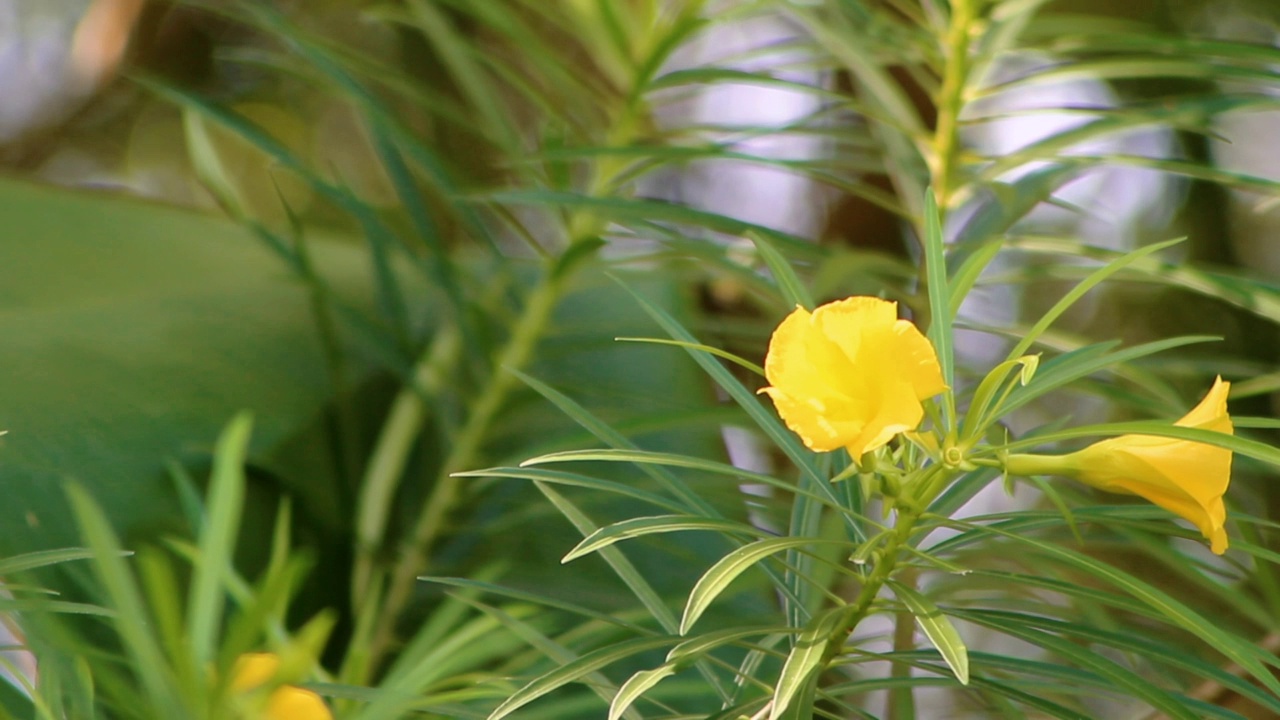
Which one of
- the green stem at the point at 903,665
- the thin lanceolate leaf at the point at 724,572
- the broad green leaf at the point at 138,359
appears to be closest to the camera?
the thin lanceolate leaf at the point at 724,572

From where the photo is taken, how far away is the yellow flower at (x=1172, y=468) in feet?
0.82

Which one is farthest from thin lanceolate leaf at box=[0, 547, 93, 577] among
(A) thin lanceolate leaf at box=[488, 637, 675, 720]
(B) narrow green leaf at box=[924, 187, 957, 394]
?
(B) narrow green leaf at box=[924, 187, 957, 394]

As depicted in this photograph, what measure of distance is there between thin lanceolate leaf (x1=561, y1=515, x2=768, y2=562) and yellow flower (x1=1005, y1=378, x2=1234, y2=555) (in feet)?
0.23

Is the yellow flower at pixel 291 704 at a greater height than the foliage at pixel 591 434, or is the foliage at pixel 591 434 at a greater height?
the foliage at pixel 591 434

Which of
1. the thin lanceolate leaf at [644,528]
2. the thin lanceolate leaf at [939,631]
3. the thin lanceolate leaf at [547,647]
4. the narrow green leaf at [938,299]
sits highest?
the narrow green leaf at [938,299]

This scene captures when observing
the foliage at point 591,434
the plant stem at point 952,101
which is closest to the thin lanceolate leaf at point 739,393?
the foliage at point 591,434

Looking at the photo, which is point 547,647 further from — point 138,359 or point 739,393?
point 138,359

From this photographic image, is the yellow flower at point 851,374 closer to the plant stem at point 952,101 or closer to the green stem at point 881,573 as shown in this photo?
the green stem at point 881,573

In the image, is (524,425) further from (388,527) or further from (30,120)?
(30,120)

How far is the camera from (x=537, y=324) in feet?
1.90

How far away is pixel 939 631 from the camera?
0.25 meters

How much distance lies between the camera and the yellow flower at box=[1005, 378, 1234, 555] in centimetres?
25

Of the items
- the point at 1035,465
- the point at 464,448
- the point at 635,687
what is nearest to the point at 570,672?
the point at 635,687

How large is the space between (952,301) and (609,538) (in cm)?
11
